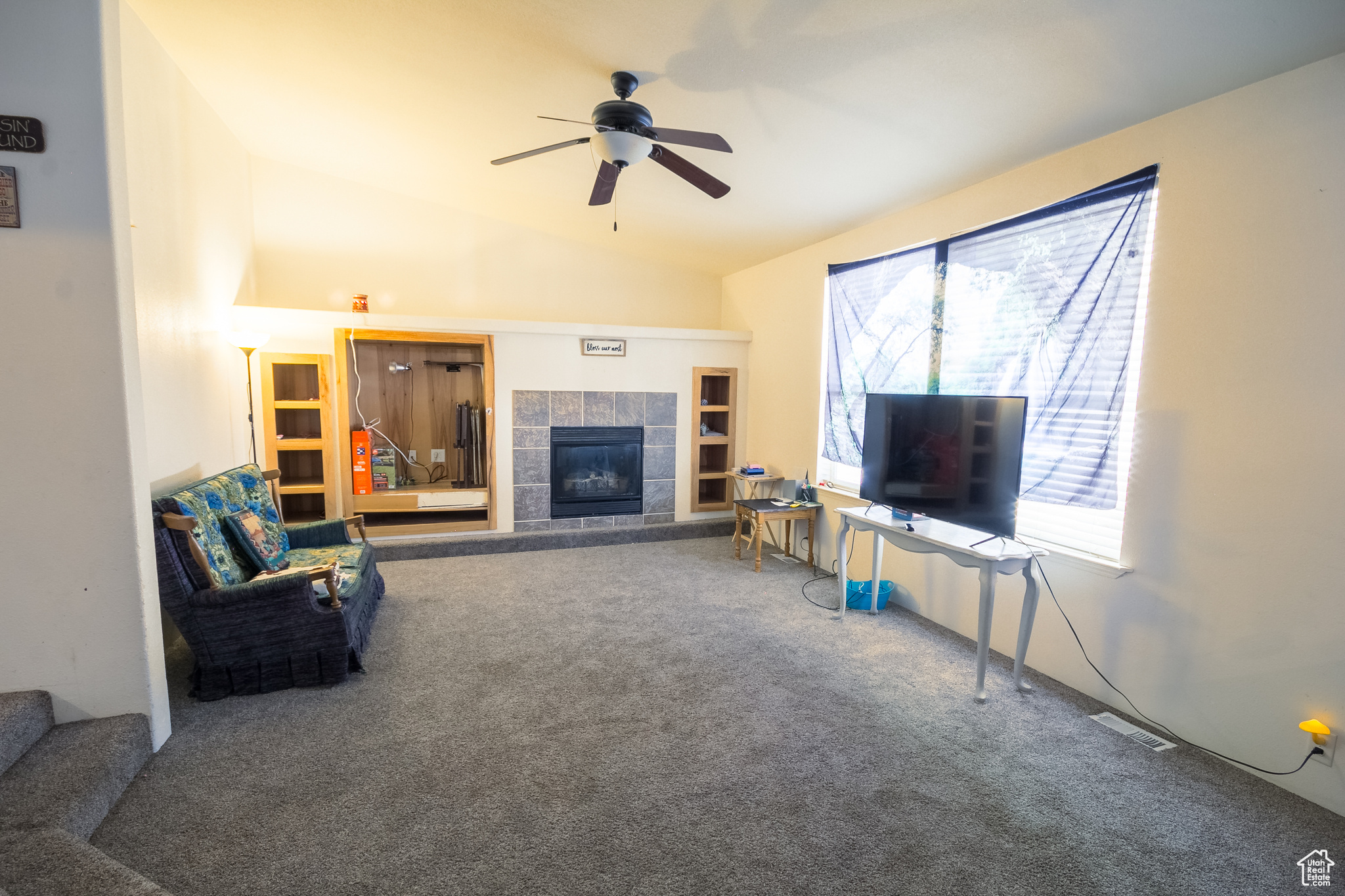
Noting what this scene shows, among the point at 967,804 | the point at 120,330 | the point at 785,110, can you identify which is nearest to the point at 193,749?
the point at 120,330

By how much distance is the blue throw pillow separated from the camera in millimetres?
3062

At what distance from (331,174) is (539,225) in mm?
1774

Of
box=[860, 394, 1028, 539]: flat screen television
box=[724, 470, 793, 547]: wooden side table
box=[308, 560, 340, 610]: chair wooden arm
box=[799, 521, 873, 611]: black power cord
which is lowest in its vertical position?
box=[799, 521, 873, 611]: black power cord

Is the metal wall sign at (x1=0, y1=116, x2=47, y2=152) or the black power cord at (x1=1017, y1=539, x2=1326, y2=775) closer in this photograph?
the metal wall sign at (x1=0, y1=116, x2=47, y2=152)

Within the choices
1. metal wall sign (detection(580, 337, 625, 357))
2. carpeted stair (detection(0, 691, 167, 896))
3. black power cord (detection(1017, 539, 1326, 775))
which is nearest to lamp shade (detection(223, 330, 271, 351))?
metal wall sign (detection(580, 337, 625, 357))

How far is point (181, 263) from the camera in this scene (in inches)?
137

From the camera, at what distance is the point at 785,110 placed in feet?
9.41

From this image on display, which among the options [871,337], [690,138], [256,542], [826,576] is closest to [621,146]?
[690,138]

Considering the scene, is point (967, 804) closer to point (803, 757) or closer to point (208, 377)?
point (803, 757)

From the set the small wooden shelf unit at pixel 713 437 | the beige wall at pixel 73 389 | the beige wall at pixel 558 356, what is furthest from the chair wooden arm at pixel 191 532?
the small wooden shelf unit at pixel 713 437

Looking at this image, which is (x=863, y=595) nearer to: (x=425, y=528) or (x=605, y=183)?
(x=605, y=183)

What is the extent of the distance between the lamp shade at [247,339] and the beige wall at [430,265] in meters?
1.19

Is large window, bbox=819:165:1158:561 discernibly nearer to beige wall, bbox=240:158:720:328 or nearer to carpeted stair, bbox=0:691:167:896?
beige wall, bbox=240:158:720:328

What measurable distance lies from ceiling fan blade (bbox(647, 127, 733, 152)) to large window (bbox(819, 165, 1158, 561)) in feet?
5.54
